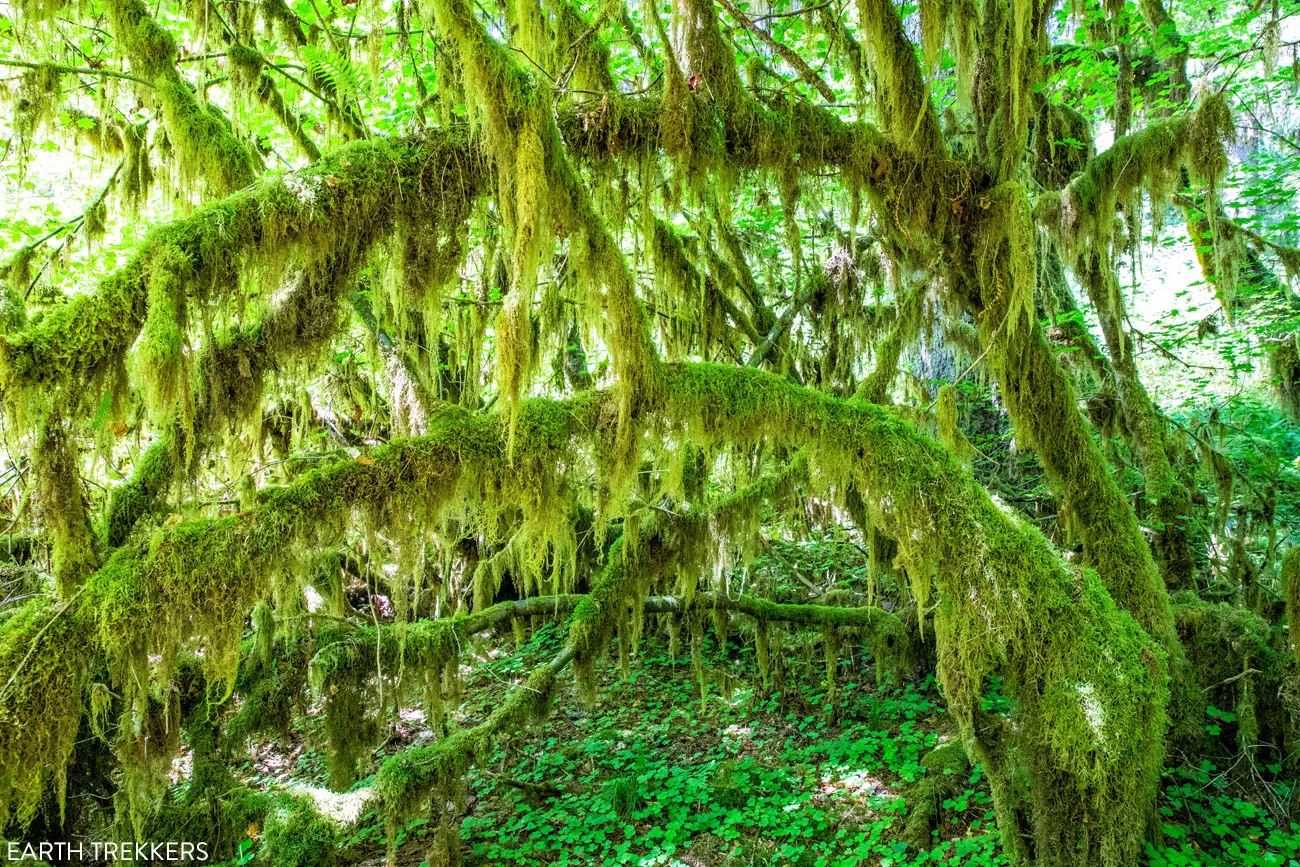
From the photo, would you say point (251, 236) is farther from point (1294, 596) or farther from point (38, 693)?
point (1294, 596)

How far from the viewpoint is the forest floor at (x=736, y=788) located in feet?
14.7

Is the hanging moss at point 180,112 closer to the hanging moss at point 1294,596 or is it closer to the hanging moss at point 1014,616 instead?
the hanging moss at point 1014,616

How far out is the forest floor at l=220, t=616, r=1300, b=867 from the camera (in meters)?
4.49

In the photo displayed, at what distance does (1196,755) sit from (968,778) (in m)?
1.58

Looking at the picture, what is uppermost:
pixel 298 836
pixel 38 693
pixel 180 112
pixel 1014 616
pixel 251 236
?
pixel 180 112

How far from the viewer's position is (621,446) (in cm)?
329

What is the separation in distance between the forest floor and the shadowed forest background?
0.12 feet

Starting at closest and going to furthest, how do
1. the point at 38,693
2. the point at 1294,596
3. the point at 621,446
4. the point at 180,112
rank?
the point at 38,693, the point at 621,446, the point at 180,112, the point at 1294,596

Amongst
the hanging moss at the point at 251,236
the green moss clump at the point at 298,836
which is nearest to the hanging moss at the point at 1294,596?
the hanging moss at the point at 251,236

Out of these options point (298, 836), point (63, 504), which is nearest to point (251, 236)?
point (63, 504)

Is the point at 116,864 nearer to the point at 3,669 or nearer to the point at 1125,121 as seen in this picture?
the point at 3,669

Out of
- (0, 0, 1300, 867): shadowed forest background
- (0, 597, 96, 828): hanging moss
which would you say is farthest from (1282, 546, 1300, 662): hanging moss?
(0, 597, 96, 828): hanging moss

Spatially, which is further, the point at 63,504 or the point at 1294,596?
the point at 1294,596

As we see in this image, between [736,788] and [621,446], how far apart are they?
328 centimetres
